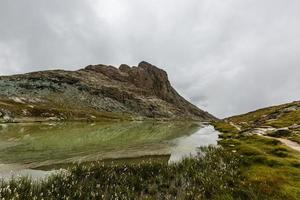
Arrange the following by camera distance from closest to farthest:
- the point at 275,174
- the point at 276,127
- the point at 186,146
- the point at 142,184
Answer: the point at 142,184, the point at 275,174, the point at 186,146, the point at 276,127

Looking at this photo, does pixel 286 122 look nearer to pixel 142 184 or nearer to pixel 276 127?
pixel 276 127

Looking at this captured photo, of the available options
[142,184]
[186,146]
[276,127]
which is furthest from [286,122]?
[142,184]

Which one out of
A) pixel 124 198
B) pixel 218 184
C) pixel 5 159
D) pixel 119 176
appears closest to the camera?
pixel 124 198

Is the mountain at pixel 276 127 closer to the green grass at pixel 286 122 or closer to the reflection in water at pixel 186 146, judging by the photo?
the green grass at pixel 286 122

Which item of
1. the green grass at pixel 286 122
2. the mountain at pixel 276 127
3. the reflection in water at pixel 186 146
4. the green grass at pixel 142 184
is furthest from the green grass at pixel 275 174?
the green grass at pixel 286 122

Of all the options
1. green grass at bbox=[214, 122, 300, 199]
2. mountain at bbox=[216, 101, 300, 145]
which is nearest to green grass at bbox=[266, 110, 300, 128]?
mountain at bbox=[216, 101, 300, 145]

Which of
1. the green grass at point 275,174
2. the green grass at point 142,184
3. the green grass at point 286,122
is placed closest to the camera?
the green grass at point 142,184

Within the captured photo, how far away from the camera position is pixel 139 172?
73.5 feet

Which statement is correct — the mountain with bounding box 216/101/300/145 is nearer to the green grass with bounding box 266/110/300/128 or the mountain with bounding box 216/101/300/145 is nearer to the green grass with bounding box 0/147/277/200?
the green grass with bounding box 266/110/300/128

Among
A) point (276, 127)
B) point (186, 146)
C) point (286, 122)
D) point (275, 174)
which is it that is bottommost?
point (275, 174)

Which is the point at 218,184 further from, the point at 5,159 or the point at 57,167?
the point at 5,159

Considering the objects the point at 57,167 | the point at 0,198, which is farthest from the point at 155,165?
the point at 0,198

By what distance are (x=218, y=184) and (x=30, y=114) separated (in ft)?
484

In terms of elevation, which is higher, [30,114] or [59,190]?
[30,114]
